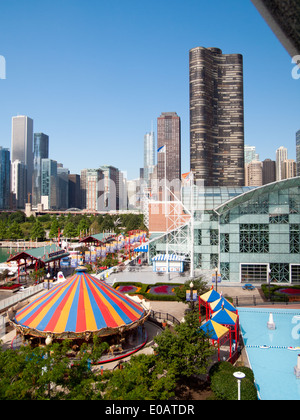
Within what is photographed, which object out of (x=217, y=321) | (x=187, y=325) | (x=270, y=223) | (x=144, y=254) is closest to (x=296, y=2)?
(x=187, y=325)

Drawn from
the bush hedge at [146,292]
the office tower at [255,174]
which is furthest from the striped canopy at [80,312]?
the office tower at [255,174]

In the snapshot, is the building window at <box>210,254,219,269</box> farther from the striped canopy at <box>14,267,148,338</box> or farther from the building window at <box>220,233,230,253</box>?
the striped canopy at <box>14,267,148,338</box>

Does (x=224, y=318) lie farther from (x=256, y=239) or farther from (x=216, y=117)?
(x=216, y=117)

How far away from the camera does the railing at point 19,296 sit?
26.2 m

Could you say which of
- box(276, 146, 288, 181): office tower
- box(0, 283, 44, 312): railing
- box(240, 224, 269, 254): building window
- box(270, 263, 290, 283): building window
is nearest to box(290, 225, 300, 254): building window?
box(270, 263, 290, 283): building window

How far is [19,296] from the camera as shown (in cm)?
2845

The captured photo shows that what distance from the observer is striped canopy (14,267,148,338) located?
1602 centimetres

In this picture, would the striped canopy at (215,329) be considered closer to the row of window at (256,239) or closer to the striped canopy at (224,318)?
the striped canopy at (224,318)

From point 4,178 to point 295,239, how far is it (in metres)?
174

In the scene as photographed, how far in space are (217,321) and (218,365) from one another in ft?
12.9

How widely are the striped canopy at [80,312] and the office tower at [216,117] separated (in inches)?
4564

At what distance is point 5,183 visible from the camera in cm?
18500

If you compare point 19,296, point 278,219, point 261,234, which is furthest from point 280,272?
point 19,296
